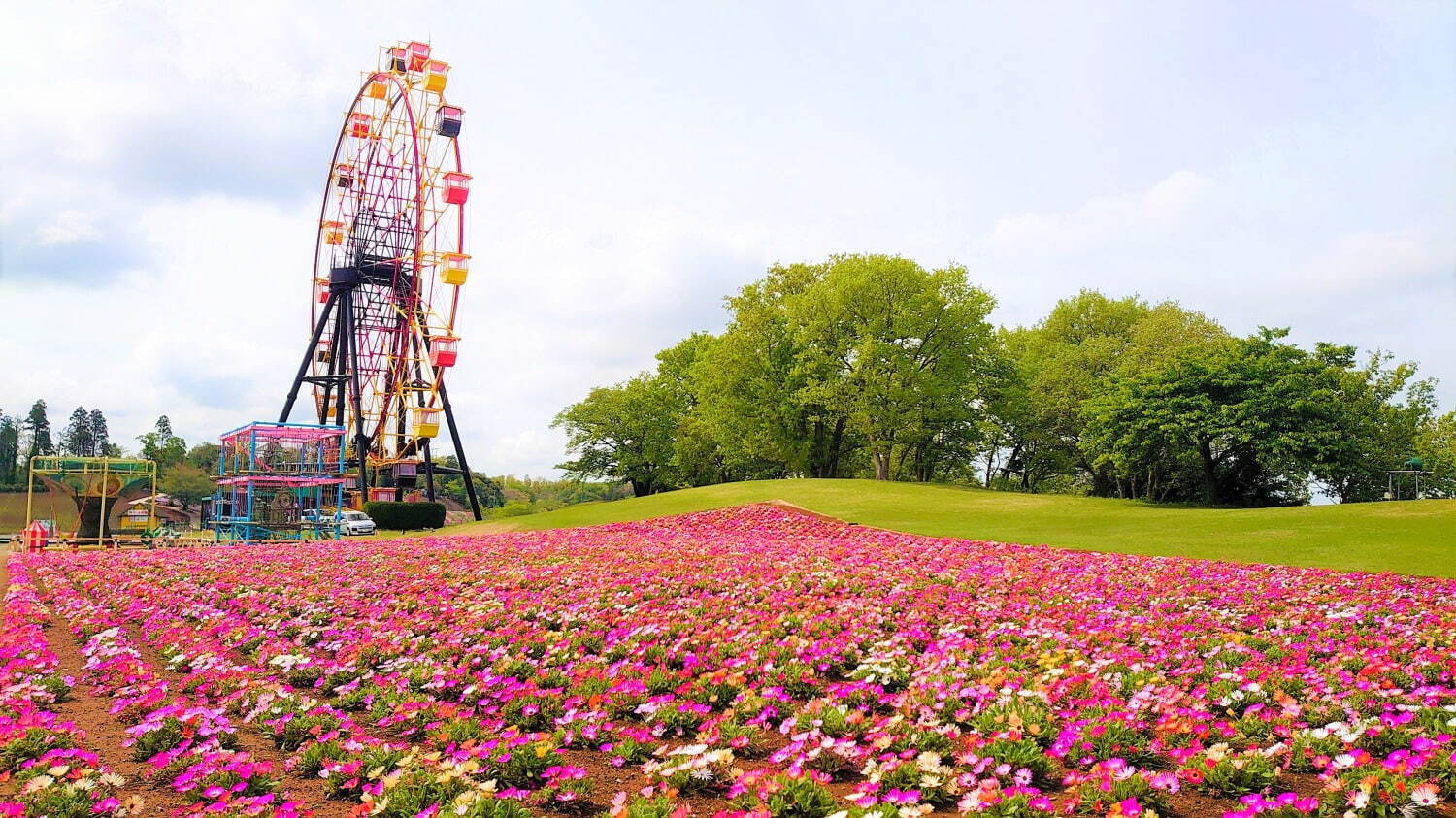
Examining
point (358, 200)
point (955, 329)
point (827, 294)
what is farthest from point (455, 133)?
point (955, 329)

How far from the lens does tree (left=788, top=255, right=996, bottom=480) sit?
4534 cm

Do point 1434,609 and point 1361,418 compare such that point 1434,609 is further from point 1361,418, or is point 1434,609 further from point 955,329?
point 955,329

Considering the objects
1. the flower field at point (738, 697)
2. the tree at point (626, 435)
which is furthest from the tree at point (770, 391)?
the flower field at point (738, 697)

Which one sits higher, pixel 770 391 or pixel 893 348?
pixel 893 348

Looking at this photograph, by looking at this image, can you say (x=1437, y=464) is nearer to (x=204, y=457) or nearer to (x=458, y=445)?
(x=458, y=445)

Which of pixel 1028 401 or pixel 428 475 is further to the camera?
pixel 1028 401

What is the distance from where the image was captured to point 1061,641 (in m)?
8.80

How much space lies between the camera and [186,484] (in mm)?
74125

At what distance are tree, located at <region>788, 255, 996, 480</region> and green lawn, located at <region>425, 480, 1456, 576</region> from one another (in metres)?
4.75

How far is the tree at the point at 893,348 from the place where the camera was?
4534 centimetres

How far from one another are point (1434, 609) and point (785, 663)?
8.38 metres

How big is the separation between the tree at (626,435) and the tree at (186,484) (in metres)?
31.6

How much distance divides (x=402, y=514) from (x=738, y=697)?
3482cm

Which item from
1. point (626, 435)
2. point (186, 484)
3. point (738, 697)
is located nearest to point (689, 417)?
point (626, 435)
